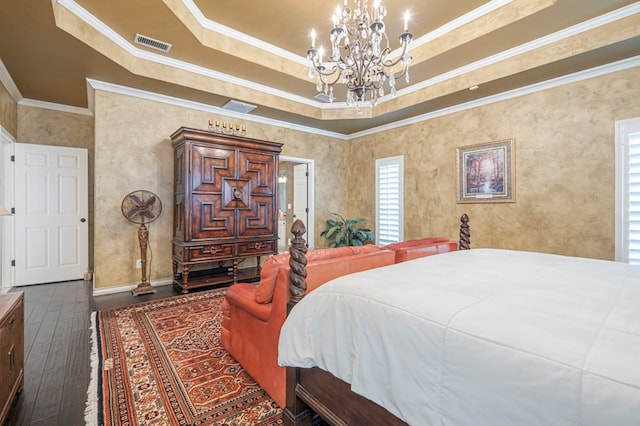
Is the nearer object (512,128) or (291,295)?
(291,295)

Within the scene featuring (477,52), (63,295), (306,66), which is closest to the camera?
(477,52)

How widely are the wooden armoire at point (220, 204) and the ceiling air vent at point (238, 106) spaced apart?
63 cm

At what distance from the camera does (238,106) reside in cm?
458

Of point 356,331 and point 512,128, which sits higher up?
point 512,128

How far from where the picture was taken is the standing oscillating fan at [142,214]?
12.5 feet

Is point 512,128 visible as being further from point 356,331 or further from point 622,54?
point 356,331

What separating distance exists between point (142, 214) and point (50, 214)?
6.44 feet

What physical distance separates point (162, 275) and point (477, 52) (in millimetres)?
5280

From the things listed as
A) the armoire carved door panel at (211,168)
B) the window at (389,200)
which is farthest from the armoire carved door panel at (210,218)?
the window at (389,200)

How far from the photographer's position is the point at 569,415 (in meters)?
0.69

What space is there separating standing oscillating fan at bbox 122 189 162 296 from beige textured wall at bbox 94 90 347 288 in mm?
267

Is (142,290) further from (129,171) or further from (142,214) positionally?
(129,171)

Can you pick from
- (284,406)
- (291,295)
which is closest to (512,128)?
(291,295)

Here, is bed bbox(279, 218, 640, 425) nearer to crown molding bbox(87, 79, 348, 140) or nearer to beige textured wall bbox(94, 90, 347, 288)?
beige textured wall bbox(94, 90, 347, 288)
